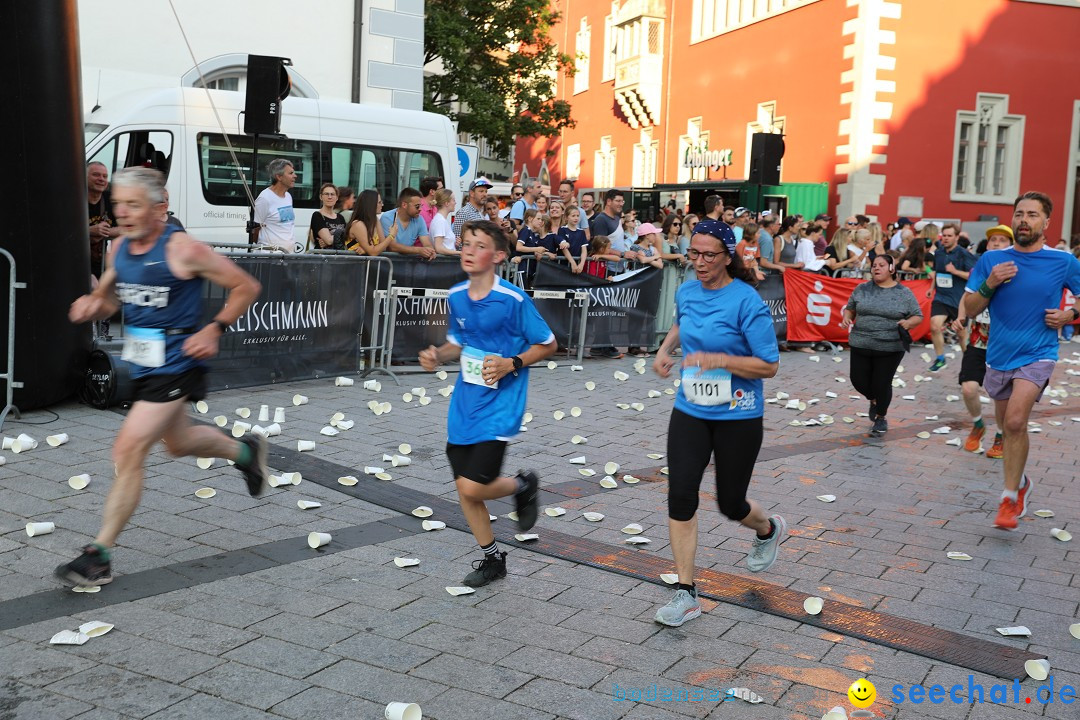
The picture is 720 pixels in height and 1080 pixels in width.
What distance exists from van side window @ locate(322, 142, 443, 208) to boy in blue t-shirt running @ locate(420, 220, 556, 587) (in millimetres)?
11045

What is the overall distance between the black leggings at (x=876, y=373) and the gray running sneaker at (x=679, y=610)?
214 inches

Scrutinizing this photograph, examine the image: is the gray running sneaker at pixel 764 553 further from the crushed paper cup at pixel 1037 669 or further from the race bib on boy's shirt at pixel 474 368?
the race bib on boy's shirt at pixel 474 368

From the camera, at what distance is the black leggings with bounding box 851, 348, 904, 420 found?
31.7 feet

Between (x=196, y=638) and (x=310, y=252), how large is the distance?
6.91 meters

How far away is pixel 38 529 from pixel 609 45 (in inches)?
1564

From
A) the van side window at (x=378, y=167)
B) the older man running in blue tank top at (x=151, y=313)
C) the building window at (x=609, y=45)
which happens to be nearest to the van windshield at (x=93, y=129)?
the van side window at (x=378, y=167)

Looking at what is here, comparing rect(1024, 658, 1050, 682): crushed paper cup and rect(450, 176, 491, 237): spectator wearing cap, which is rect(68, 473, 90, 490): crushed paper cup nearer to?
rect(1024, 658, 1050, 682): crushed paper cup

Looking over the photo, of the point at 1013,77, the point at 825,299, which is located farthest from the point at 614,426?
the point at 1013,77

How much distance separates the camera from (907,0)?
26.5 m

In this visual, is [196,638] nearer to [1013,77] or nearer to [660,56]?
[1013,77]

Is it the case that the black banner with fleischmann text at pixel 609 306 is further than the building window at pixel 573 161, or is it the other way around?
the building window at pixel 573 161

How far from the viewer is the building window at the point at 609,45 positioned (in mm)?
41844

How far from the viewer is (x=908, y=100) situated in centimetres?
2719

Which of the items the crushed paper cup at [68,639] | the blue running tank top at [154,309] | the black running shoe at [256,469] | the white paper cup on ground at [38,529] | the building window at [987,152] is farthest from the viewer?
the building window at [987,152]
